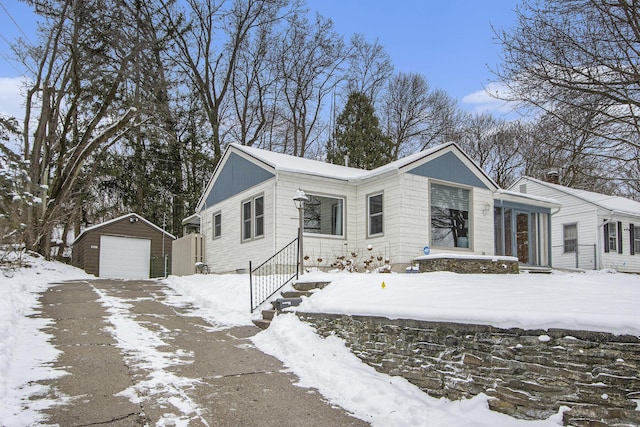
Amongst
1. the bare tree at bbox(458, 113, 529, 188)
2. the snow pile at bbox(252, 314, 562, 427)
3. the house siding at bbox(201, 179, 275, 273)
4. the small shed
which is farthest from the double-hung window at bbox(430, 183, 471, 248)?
the bare tree at bbox(458, 113, 529, 188)

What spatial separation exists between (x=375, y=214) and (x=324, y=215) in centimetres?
134

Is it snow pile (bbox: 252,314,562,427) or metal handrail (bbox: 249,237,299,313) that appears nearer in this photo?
snow pile (bbox: 252,314,562,427)

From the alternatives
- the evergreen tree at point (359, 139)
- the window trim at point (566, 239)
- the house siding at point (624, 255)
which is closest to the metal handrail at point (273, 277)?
the window trim at point (566, 239)

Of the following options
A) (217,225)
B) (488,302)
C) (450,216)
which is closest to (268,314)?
(488,302)

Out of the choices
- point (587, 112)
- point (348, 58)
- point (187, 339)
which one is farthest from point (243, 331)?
point (348, 58)

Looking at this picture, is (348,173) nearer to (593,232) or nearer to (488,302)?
(488,302)

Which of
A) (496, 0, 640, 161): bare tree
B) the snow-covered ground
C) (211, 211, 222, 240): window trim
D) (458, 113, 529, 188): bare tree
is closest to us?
the snow-covered ground

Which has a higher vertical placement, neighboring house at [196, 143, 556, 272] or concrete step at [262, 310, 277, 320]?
neighboring house at [196, 143, 556, 272]

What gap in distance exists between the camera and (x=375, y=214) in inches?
524

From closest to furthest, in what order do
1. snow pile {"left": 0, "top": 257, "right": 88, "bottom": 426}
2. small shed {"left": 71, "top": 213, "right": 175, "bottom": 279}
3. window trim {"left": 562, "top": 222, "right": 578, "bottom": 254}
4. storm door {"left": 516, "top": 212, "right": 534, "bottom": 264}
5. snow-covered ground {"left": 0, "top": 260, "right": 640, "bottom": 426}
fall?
snow-covered ground {"left": 0, "top": 260, "right": 640, "bottom": 426}
snow pile {"left": 0, "top": 257, "right": 88, "bottom": 426}
storm door {"left": 516, "top": 212, "right": 534, "bottom": 264}
window trim {"left": 562, "top": 222, "right": 578, "bottom": 254}
small shed {"left": 71, "top": 213, "right": 175, "bottom": 279}

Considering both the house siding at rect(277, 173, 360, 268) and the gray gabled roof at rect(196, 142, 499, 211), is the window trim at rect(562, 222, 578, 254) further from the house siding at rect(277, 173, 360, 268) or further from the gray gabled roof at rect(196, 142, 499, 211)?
the house siding at rect(277, 173, 360, 268)

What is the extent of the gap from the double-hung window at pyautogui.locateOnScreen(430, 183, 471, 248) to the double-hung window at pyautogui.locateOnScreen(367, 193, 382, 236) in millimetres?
1363

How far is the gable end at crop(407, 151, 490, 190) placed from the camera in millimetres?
13180

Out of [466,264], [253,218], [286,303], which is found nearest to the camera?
[286,303]
